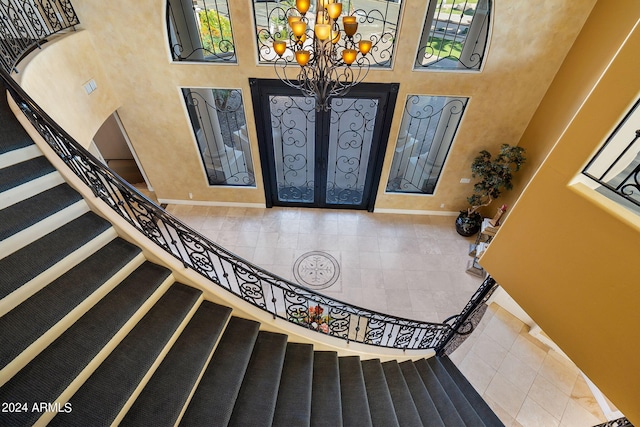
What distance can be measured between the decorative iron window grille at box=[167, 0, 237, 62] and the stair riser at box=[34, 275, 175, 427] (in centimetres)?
361

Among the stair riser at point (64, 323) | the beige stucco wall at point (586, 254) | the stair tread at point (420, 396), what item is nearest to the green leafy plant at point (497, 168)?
the beige stucco wall at point (586, 254)

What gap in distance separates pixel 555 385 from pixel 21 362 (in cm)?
613

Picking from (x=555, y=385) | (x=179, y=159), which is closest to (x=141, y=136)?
(x=179, y=159)

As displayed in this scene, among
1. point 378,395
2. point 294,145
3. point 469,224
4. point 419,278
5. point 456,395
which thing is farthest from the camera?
point 469,224

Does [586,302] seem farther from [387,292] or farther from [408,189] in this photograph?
[408,189]

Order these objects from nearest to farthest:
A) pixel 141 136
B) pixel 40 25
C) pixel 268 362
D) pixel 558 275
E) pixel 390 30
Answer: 1. pixel 558 275
2. pixel 268 362
3. pixel 40 25
4. pixel 390 30
5. pixel 141 136

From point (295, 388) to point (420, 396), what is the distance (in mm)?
1758

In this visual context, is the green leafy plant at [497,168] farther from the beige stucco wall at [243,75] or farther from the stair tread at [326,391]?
the stair tread at [326,391]

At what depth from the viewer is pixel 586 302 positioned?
2.08 meters

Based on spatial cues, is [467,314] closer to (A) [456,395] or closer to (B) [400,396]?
(A) [456,395]

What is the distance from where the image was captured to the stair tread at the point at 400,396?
323cm

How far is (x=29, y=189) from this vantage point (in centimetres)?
251

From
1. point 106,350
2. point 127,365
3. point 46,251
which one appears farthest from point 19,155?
point 127,365

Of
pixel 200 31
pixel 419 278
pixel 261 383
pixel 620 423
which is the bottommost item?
pixel 419 278
